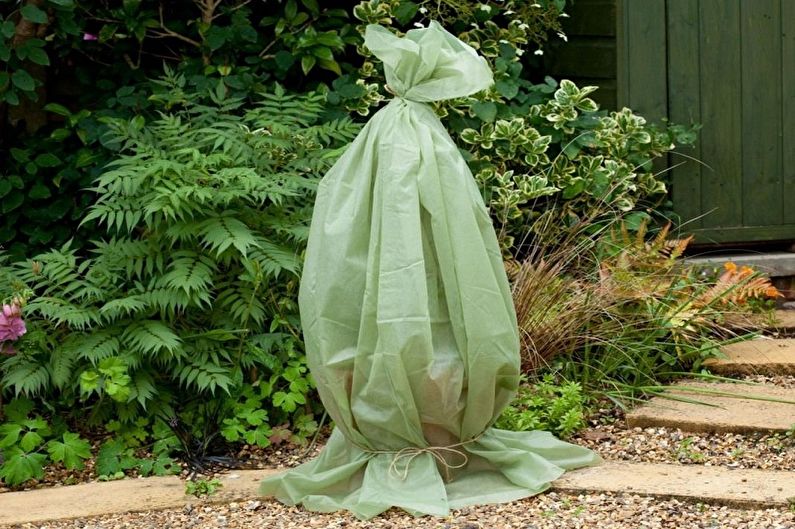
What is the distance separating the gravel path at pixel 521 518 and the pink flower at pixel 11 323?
32.8 inches

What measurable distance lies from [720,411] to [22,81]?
10.8 feet

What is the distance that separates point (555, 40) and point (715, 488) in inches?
134

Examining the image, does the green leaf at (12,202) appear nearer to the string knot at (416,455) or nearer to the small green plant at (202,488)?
the small green plant at (202,488)

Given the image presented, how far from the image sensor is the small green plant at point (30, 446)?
4324 mm

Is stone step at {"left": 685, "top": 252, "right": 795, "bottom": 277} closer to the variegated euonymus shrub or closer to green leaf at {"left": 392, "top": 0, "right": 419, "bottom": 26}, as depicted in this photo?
the variegated euonymus shrub

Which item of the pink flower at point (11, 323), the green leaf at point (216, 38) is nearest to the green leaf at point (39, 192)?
the green leaf at point (216, 38)

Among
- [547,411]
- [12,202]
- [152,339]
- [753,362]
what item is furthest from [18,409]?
[753,362]

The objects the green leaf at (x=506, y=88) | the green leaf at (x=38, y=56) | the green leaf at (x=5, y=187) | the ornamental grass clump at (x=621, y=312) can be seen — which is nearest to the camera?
the ornamental grass clump at (x=621, y=312)

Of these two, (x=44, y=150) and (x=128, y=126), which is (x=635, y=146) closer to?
(x=128, y=126)

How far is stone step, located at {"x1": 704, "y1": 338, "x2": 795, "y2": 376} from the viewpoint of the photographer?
507cm

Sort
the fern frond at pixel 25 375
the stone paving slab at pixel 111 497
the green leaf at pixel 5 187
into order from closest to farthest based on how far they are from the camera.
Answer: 1. the stone paving slab at pixel 111 497
2. the fern frond at pixel 25 375
3. the green leaf at pixel 5 187

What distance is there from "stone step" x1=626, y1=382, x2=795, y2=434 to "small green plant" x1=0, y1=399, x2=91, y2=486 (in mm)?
2134

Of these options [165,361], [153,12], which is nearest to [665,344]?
[165,361]

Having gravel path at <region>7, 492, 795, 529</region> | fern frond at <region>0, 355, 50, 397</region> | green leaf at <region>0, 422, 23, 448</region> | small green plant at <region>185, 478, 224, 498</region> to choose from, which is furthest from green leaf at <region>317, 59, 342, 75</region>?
gravel path at <region>7, 492, 795, 529</region>
